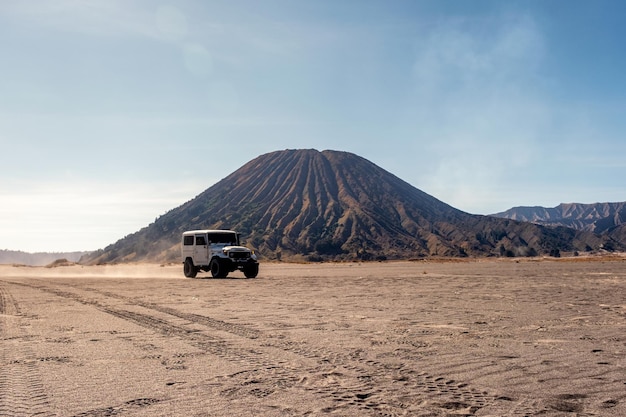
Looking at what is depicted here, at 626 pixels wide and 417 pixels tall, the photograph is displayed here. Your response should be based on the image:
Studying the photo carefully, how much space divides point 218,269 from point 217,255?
2.92 feet

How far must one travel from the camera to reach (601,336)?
1023cm

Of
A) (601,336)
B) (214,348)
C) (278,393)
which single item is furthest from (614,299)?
(278,393)

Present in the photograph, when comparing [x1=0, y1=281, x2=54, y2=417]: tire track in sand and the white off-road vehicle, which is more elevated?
the white off-road vehicle

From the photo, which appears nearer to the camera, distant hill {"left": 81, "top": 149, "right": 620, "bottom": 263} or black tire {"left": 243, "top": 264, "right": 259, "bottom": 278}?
black tire {"left": 243, "top": 264, "right": 259, "bottom": 278}

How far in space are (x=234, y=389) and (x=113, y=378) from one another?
5.93 feet

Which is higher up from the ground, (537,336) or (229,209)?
(229,209)

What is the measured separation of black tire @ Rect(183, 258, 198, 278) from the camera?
115 ft

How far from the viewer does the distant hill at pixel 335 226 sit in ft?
473

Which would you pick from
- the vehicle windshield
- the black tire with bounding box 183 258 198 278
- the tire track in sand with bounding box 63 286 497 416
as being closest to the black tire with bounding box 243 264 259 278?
the vehicle windshield

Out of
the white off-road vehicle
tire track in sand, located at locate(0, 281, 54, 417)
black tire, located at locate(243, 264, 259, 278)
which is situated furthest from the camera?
black tire, located at locate(243, 264, 259, 278)

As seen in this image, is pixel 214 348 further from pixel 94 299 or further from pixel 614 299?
pixel 614 299

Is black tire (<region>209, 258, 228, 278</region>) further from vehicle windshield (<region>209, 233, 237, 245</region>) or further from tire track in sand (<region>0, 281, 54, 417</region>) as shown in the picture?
tire track in sand (<region>0, 281, 54, 417</region>)

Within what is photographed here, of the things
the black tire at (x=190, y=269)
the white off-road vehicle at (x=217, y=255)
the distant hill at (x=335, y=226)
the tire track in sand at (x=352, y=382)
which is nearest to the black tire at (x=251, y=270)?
the white off-road vehicle at (x=217, y=255)

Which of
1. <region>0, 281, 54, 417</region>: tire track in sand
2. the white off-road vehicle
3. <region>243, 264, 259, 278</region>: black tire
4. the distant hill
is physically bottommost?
<region>0, 281, 54, 417</region>: tire track in sand
